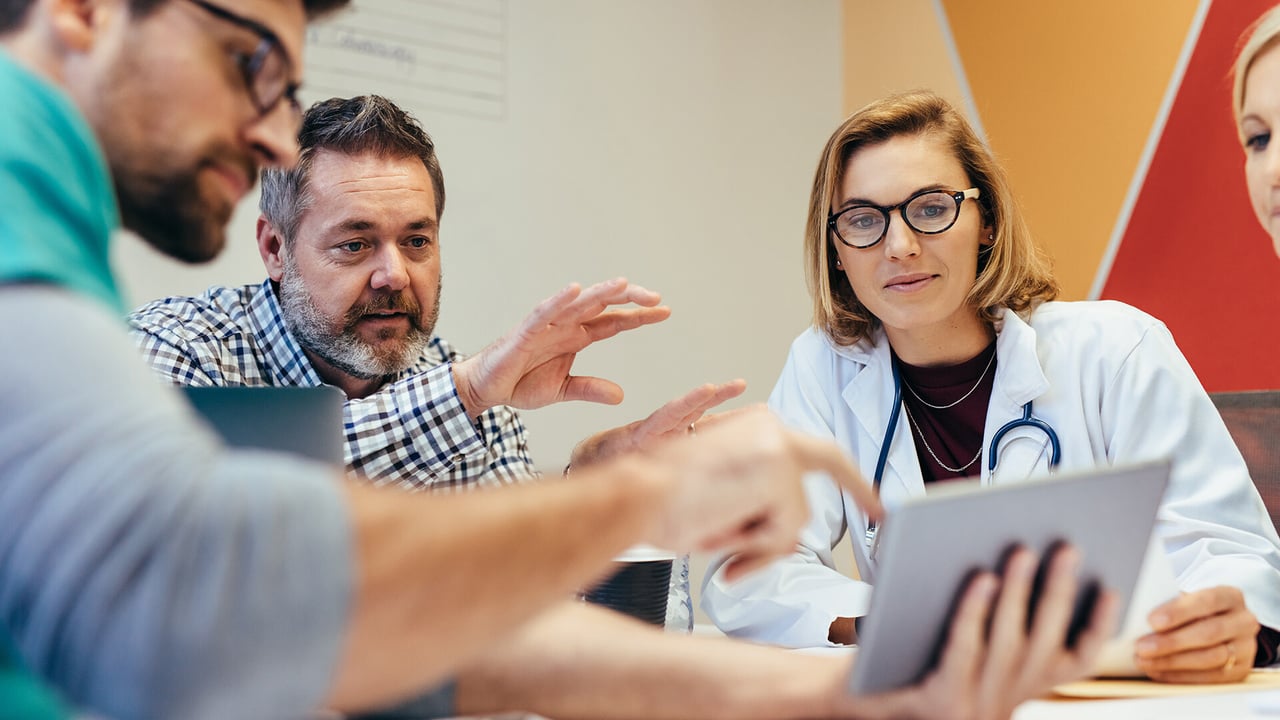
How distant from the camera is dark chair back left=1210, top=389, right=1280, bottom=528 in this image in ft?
5.74

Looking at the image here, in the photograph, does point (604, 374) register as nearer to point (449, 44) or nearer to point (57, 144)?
point (449, 44)

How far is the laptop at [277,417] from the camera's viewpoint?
42.9 inches

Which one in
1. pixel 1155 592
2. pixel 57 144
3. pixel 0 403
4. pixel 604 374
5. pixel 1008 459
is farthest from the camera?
pixel 604 374

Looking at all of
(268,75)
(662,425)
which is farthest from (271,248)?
(268,75)

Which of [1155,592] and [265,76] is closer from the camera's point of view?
[265,76]

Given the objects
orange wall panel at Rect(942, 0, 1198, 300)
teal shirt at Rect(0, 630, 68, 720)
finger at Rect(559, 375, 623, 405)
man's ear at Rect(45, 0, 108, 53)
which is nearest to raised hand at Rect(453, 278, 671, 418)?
finger at Rect(559, 375, 623, 405)

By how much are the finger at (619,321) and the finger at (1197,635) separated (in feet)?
2.76

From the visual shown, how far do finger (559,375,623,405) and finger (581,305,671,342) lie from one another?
0.08m

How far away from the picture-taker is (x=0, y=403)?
0.49 metres

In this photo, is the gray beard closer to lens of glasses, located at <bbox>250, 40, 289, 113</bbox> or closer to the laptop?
the laptop

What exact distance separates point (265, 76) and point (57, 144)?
0.21m

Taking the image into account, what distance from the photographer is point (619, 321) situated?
5.89 feet

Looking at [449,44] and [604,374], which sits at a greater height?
[449,44]

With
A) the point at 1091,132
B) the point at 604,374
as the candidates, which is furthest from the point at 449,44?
the point at 1091,132
